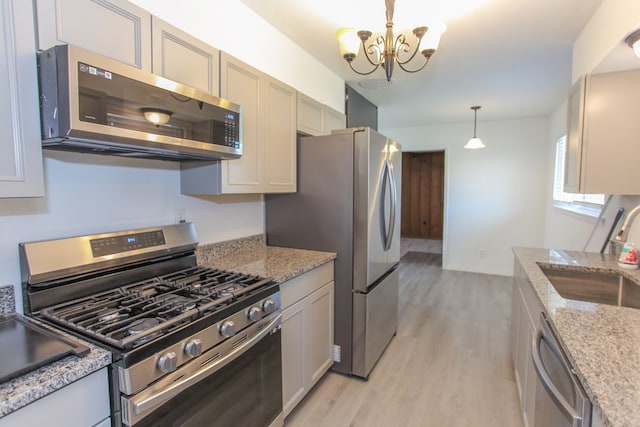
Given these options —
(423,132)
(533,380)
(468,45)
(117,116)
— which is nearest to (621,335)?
(533,380)

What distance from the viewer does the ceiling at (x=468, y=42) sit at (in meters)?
1.99

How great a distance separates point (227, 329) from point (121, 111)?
2.94 feet

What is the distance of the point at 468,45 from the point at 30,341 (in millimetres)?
2995

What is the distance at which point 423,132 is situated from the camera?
5.61 meters

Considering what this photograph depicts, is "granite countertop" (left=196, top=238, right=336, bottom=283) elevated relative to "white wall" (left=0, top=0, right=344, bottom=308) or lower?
lower

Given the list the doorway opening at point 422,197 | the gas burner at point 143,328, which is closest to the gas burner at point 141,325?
the gas burner at point 143,328

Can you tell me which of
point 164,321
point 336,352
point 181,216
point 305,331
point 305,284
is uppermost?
point 181,216

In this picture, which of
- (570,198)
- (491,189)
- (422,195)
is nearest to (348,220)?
(570,198)

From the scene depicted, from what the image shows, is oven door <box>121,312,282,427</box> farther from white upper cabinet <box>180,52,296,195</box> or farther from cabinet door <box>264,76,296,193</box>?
cabinet door <box>264,76,296,193</box>

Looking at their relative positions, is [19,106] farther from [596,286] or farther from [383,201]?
[596,286]

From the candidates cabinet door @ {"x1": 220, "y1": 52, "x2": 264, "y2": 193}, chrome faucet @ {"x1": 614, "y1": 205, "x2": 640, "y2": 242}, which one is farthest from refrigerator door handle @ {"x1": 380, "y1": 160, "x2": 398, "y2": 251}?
chrome faucet @ {"x1": 614, "y1": 205, "x2": 640, "y2": 242}

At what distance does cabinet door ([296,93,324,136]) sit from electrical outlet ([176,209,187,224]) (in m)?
1.00

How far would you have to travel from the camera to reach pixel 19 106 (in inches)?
39.2

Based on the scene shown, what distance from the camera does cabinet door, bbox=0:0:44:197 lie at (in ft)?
3.16
